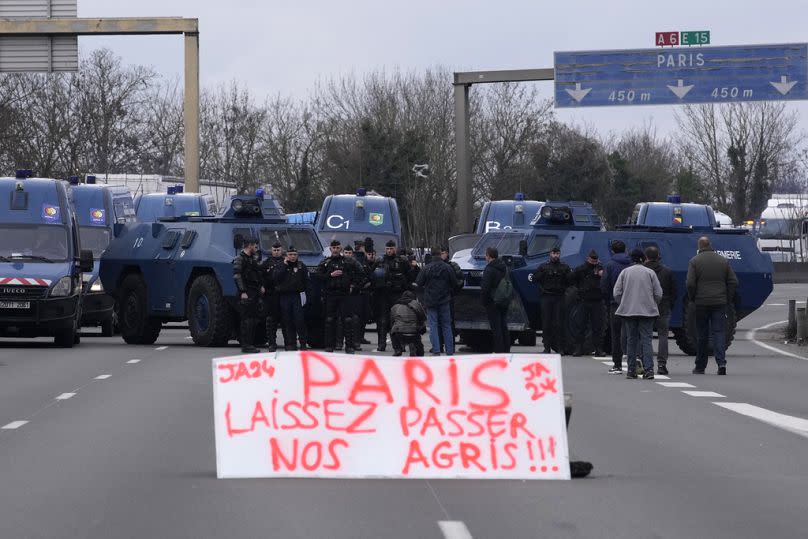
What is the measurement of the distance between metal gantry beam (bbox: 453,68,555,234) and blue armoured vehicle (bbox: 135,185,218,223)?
737 cm

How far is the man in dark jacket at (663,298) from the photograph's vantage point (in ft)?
70.1

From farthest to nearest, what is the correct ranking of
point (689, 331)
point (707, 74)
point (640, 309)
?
point (707, 74) < point (689, 331) < point (640, 309)

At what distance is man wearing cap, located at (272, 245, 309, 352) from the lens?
2428 centimetres

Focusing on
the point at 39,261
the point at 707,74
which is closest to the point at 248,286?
the point at 39,261

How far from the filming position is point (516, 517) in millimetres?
9195

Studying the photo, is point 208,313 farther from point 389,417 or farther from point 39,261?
point 389,417

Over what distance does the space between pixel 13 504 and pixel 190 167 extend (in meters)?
31.8

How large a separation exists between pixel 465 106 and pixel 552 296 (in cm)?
1900

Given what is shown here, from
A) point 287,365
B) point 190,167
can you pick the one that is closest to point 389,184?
point 190,167

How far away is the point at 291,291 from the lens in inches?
957

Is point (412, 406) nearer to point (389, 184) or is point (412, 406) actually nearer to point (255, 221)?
point (255, 221)

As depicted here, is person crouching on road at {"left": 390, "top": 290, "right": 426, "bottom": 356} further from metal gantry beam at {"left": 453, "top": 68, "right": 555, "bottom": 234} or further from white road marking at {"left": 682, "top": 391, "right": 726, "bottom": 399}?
metal gantry beam at {"left": 453, "top": 68, "right": 555, "bottom": 234}

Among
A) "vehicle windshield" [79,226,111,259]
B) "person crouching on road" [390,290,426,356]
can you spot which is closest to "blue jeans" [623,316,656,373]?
"person crouching on road" [390,290,426,356]

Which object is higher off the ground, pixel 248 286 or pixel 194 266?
pixel 194 266
